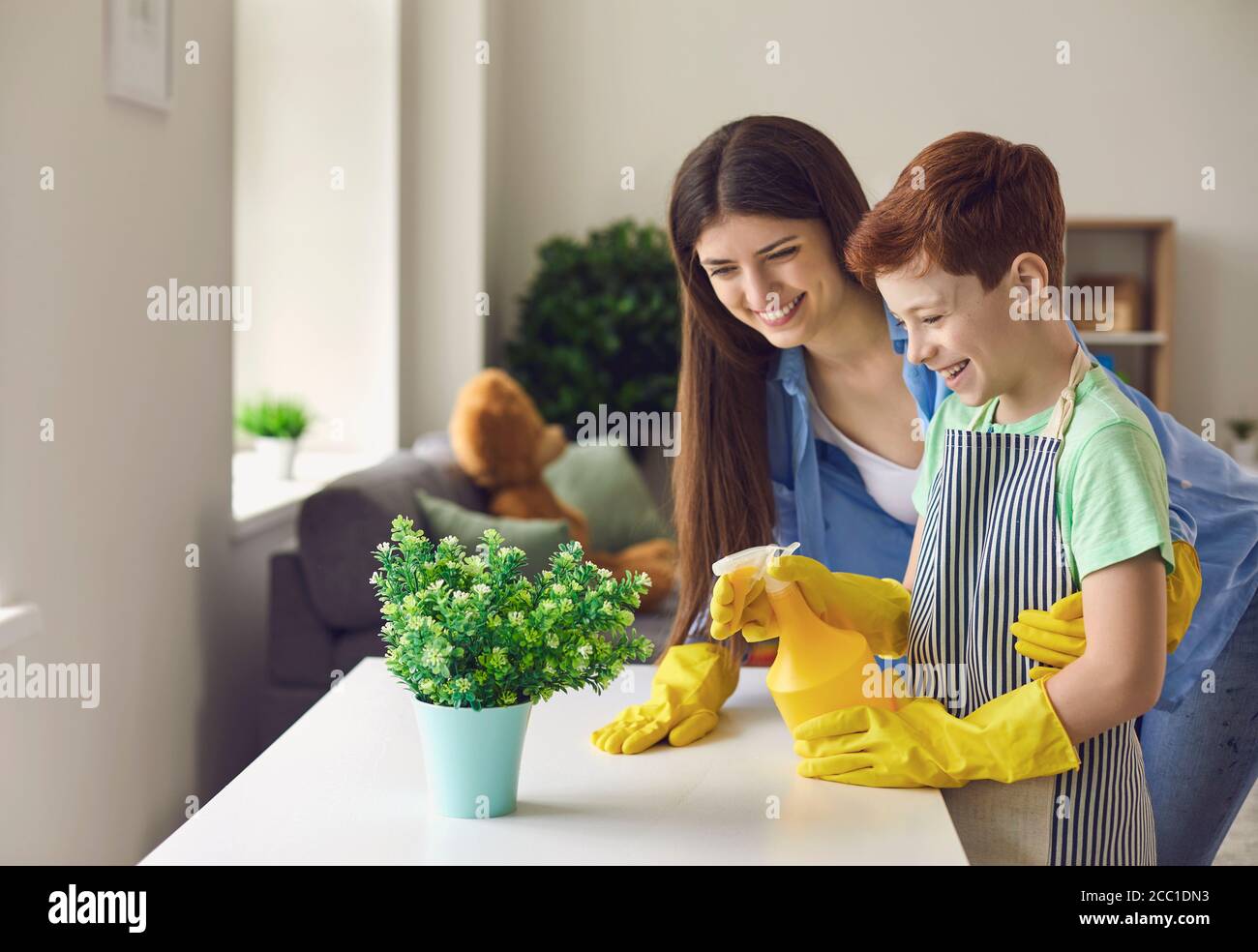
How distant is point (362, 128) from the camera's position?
347 centimetres

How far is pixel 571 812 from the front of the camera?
1.04 m

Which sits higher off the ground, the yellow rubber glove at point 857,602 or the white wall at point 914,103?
the white wall at point 914,103

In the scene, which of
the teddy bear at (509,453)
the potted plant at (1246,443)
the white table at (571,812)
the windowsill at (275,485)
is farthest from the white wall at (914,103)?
the white table at (571,812)

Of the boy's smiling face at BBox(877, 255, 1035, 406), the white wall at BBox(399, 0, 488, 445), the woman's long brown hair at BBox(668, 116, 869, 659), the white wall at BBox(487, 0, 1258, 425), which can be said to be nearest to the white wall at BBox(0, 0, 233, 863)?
the woman's long brown hair at BBox(668, 116, 869, 659)

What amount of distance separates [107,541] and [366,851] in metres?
1.12

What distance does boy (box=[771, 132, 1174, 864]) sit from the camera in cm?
97

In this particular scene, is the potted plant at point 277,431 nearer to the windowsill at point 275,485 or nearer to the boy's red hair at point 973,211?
the windowsill at point 275,485

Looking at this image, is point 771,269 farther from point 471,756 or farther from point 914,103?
point 914,103

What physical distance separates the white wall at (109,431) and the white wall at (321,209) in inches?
42.9

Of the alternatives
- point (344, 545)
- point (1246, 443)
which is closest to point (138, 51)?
point (344, 545)

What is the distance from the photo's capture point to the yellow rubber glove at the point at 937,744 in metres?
1.00

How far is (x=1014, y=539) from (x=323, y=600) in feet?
5.39
